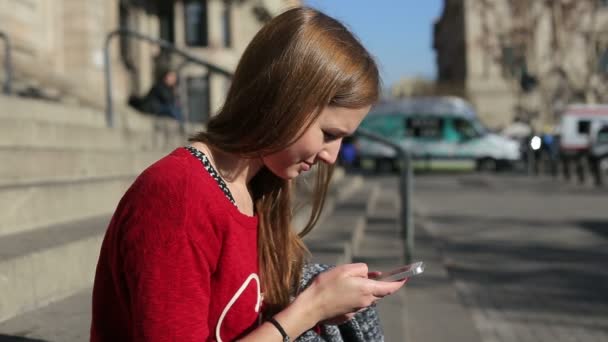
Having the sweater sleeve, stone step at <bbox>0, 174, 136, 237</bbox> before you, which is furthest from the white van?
the sweater sleeve

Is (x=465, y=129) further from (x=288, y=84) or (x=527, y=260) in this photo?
(x=288, y=84)

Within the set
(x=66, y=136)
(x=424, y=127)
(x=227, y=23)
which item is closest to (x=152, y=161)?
(x=66, y=136)

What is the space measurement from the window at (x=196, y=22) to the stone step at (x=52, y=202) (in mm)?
29827

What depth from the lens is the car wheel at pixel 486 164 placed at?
2853 cm

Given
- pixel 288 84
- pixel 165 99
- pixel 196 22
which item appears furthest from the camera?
pixel 196 22

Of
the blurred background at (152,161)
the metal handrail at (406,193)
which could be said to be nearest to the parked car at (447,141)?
the blurred background at (152,161)

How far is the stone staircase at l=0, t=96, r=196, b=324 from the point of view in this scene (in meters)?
2.93

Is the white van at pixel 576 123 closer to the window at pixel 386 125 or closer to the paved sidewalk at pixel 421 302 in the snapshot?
the window at pixel 386 125

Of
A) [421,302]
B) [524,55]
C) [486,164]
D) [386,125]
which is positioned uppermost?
[524,55]

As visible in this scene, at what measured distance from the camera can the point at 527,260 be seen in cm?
779

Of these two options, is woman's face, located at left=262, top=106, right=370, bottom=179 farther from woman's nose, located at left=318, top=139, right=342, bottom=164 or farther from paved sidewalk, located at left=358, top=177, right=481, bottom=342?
paved sidewalk, located at left=358, top=177, right=481, bottom=342

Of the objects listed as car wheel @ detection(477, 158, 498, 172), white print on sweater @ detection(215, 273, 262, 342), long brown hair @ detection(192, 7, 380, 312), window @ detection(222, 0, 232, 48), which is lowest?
car wheel @ detection(477, 158, 498, 172)

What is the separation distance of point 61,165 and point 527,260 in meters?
4.69

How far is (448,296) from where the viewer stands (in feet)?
18.9
